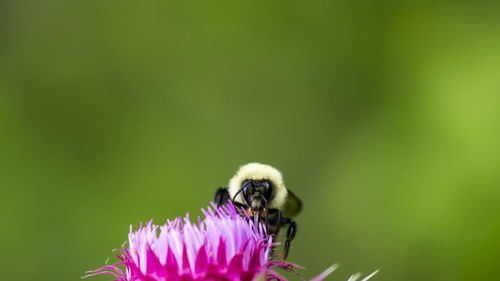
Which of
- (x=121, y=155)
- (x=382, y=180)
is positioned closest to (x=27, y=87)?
(x=121, y=155)

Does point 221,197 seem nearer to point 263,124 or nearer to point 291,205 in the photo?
point 291,205

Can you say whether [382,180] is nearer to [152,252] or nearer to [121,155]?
[121,155]

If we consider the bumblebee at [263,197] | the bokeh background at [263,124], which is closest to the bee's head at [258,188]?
the bumblebee at [263,197]

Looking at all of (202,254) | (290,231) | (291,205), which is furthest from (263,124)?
(202,254)

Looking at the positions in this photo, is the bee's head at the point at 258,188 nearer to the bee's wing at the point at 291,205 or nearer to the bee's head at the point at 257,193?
the bee's head at the point at 257,193

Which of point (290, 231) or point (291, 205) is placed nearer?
point (290, 231)
